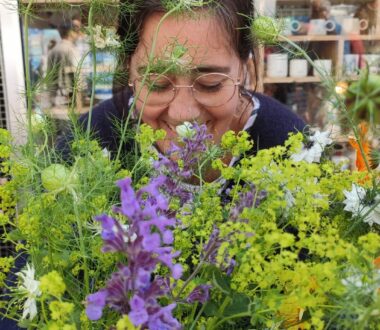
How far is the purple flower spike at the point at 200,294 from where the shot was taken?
0.28m

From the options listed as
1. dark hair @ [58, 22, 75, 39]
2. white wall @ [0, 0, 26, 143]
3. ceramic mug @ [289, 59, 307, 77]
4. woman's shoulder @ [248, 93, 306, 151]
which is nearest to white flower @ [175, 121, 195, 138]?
woman's shoulder @ [248, 93, 306, 151]

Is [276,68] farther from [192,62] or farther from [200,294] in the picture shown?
[200,294]

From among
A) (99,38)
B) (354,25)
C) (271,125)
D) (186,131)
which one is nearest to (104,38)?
(99,38)

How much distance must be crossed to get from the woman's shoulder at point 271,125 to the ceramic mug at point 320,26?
789 millimetres

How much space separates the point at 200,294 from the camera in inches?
11.3

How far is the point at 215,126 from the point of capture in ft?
2.20

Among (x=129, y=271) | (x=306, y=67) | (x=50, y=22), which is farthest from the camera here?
(x=306, y=67)

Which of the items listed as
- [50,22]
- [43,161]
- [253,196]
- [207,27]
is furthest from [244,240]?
[50,22]

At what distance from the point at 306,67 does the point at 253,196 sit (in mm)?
1487

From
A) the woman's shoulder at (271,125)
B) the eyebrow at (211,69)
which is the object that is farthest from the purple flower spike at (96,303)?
the woman's shoulder at (271,125)

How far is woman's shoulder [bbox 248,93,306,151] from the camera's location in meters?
0.89

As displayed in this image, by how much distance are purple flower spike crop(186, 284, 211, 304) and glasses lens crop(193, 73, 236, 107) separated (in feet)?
1.07

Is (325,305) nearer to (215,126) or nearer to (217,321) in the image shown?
(217,321)

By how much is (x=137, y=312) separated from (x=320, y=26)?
1622 mm
